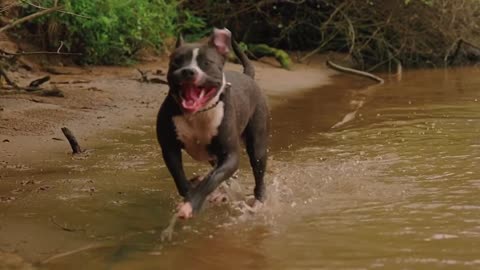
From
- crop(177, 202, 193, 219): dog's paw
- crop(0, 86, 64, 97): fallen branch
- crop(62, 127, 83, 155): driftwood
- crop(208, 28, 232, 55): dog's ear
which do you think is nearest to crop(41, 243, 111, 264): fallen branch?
crop(177, 202, 193, 219): dog's paw

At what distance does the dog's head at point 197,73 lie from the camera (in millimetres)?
4535

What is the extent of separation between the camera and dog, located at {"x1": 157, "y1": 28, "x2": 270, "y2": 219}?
4.61m

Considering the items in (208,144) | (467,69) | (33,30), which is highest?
(208,144)

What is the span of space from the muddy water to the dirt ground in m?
0.37

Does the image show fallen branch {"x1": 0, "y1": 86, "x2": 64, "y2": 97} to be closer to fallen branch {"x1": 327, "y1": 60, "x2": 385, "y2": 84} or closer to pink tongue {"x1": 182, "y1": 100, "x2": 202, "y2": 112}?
pink tongue {"x1": 182, "y1": 100, "x2": 202, "y2": 112}

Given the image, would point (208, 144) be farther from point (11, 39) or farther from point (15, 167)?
point (11, 39)

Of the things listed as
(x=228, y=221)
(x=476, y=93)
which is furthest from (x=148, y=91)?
(x=228, y=221)

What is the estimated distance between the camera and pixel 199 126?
4.92 m

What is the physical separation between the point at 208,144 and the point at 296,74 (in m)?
11.7

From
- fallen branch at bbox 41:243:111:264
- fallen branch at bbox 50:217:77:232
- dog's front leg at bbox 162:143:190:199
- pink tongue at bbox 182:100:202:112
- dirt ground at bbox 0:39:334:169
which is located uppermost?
pink tongue at bbox 182:100:202:112

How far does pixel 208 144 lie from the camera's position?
5.01m

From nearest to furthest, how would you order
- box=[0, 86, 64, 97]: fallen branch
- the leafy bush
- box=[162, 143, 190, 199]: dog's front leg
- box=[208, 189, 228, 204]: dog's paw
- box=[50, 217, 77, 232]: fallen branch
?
box=[50, 217, 77, 232]: fallen branch
box=[162, 143, 190, 199]: dog's front leg
box=[208, 189, 228, 204]: dog's paw
box=[0, 86, 64, 97]: fallen branch
the leafy bush

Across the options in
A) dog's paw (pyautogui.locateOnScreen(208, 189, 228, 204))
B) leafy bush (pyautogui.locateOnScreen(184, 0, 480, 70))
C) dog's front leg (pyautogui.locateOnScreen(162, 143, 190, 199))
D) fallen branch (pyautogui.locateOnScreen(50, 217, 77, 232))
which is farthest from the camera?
leafy bush (pyautogui.locateOnScreen(184, 0, 480, 70))

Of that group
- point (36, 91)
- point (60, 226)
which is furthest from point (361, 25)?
point (60, 226)
